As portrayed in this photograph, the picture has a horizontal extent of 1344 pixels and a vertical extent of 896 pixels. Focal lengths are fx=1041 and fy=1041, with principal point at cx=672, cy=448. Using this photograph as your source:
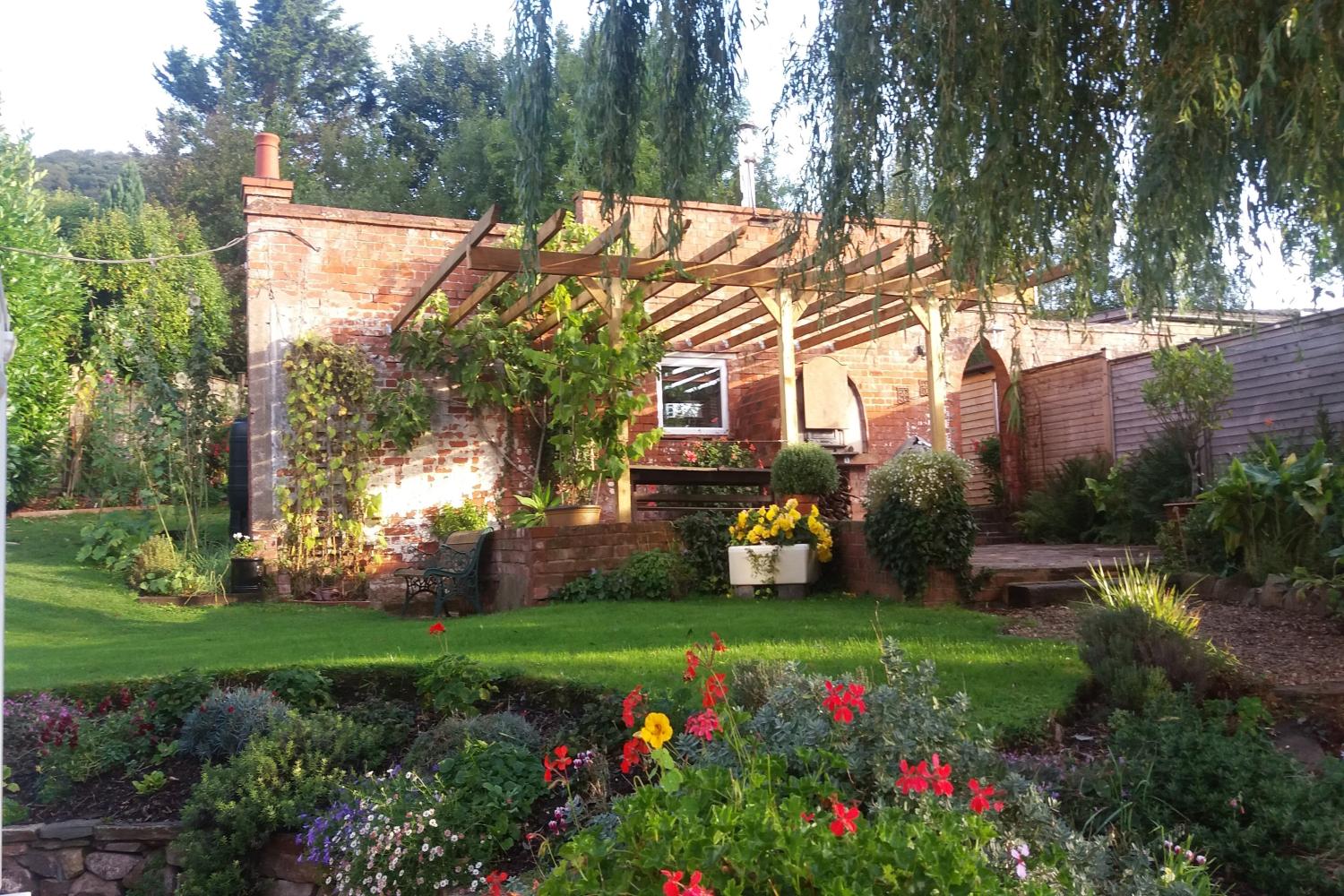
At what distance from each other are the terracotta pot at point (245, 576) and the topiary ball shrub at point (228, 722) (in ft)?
20.9

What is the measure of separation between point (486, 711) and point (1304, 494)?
5360mm

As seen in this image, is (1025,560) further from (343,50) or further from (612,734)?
(343,50)

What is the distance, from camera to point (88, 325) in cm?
1930

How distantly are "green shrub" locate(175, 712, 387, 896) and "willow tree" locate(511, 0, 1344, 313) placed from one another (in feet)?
8.10

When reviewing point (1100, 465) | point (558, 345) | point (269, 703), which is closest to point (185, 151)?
point (558, 345)

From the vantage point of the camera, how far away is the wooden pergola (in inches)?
262

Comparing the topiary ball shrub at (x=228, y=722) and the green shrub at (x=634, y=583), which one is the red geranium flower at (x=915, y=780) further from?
the green shrub at (x=634, y=583)

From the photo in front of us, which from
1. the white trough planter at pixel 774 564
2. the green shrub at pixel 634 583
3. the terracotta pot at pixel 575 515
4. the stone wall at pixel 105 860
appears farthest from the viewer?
the terracotta pot at pixel 575 515

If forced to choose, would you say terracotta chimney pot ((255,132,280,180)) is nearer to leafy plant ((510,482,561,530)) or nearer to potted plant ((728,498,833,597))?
leafy plant ((510,482,561,530))

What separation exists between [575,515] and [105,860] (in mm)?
5852

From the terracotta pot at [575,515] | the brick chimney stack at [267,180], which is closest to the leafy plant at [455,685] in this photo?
the terracotta pot at [575,515]

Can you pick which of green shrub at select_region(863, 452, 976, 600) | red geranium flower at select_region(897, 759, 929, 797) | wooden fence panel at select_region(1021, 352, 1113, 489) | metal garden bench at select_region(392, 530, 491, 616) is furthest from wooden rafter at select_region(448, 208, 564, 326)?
wooden fence panel at select_region(1021, 352, 1113, 489)

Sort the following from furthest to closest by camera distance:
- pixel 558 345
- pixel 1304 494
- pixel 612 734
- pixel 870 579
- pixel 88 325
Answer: pixel 88 325 < pixel 558 345 < pixel 870 579 < pixel 1304 494 < pixel 612 734

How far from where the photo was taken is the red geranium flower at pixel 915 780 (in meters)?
2.32
